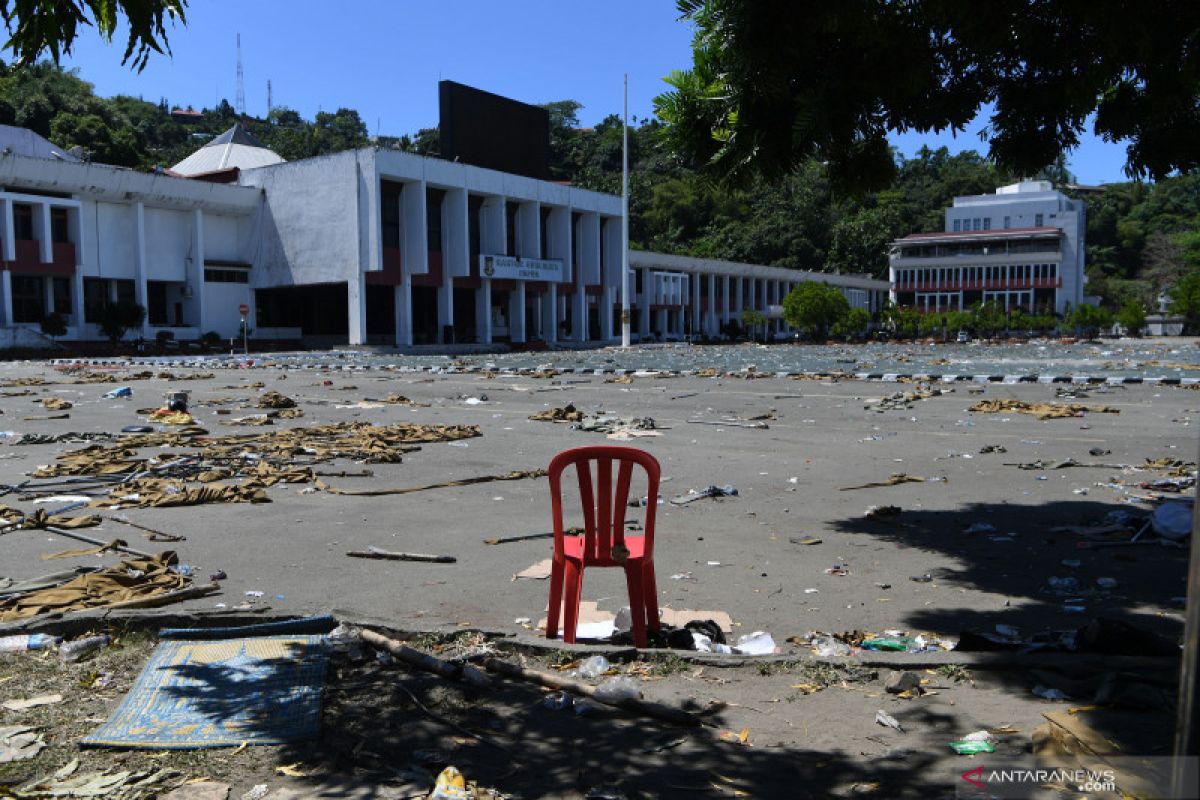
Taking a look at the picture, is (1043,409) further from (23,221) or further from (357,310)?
(23,221)

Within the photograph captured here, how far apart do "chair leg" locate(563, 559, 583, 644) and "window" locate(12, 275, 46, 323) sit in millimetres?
50263

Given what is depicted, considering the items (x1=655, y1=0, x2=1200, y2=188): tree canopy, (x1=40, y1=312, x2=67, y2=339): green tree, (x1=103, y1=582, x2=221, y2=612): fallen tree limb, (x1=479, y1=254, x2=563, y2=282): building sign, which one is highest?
(x1=479, y1=254, x2=563, y2=282): building sign

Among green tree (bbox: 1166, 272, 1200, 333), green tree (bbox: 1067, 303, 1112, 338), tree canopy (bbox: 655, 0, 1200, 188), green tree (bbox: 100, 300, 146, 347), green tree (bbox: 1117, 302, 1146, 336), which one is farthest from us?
green tree (bbox: 1117, 302, 1146, 336)

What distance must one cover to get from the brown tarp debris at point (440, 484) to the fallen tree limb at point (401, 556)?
234cm

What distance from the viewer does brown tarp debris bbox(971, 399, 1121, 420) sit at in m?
15.1

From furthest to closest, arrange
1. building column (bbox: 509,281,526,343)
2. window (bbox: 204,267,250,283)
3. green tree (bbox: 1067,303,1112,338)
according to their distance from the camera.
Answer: green tree (bbox: 1067,303,1112,338) < building column (bbox: 509,281,526,343) < window (bbox: 204,267,250,283)

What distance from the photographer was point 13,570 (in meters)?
6.18

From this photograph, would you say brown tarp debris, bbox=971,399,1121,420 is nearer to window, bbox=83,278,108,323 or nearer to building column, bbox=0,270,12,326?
building column, bbox=0,270,12,326

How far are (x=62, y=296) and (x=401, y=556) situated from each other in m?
50.7

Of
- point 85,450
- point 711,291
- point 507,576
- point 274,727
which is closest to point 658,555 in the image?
point 507,576

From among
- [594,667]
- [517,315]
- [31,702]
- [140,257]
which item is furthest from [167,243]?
[594,667]

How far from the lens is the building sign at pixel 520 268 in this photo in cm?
5891

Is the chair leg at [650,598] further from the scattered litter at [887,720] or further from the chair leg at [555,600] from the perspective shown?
the scattered litter at [887,720]

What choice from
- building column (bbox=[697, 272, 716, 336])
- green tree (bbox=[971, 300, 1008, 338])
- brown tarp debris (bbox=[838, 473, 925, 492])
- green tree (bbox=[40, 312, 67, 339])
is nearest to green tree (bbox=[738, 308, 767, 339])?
building column (bbox=[697, 272, 716, 336])
